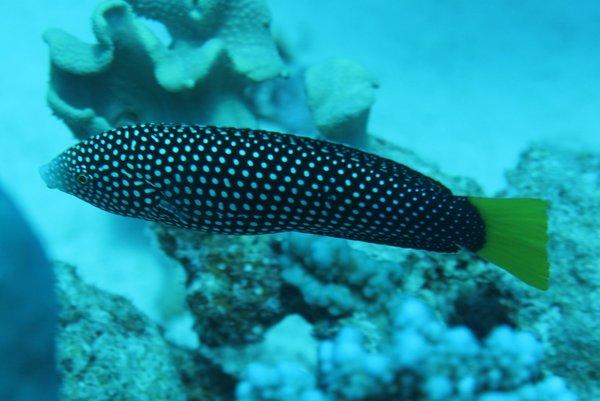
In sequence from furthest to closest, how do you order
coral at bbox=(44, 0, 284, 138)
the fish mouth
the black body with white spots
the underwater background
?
coral at bbox=(44, 0, 284, 138) < the underwater background < the fish mouth < the black body with white spots

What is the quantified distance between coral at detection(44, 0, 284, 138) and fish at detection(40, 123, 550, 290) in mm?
2375

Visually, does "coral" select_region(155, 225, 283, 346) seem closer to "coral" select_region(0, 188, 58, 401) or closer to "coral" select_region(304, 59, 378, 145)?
"coral" select_region(304, 59, 378, 145)

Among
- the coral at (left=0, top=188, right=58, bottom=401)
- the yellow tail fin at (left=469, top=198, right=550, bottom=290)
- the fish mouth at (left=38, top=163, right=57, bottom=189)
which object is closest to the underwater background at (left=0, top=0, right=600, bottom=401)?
the coral at (left=0, top=188, right=58, bottom=401)

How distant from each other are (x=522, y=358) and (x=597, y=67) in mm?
7018

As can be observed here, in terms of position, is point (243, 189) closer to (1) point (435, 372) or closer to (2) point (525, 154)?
(1) point (435, 372)

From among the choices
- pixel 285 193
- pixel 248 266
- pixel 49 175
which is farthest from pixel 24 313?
pixel 248 266

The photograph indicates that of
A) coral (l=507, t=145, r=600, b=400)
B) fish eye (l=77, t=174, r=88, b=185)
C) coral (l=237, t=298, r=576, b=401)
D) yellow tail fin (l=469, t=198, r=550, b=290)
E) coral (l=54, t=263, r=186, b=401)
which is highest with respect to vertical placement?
yellow tail fin (l=469, t=198, r=550, b=290)

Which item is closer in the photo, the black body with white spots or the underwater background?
the black body with white spots

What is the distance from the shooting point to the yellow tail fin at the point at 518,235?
3551 mm

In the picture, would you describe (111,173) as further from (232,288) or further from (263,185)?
(232,288)

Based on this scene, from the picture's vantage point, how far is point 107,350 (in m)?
4.48

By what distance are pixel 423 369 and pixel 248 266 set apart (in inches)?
71.9

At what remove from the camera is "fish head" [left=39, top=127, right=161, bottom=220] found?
3.47 meters

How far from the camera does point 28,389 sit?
10.3ft
